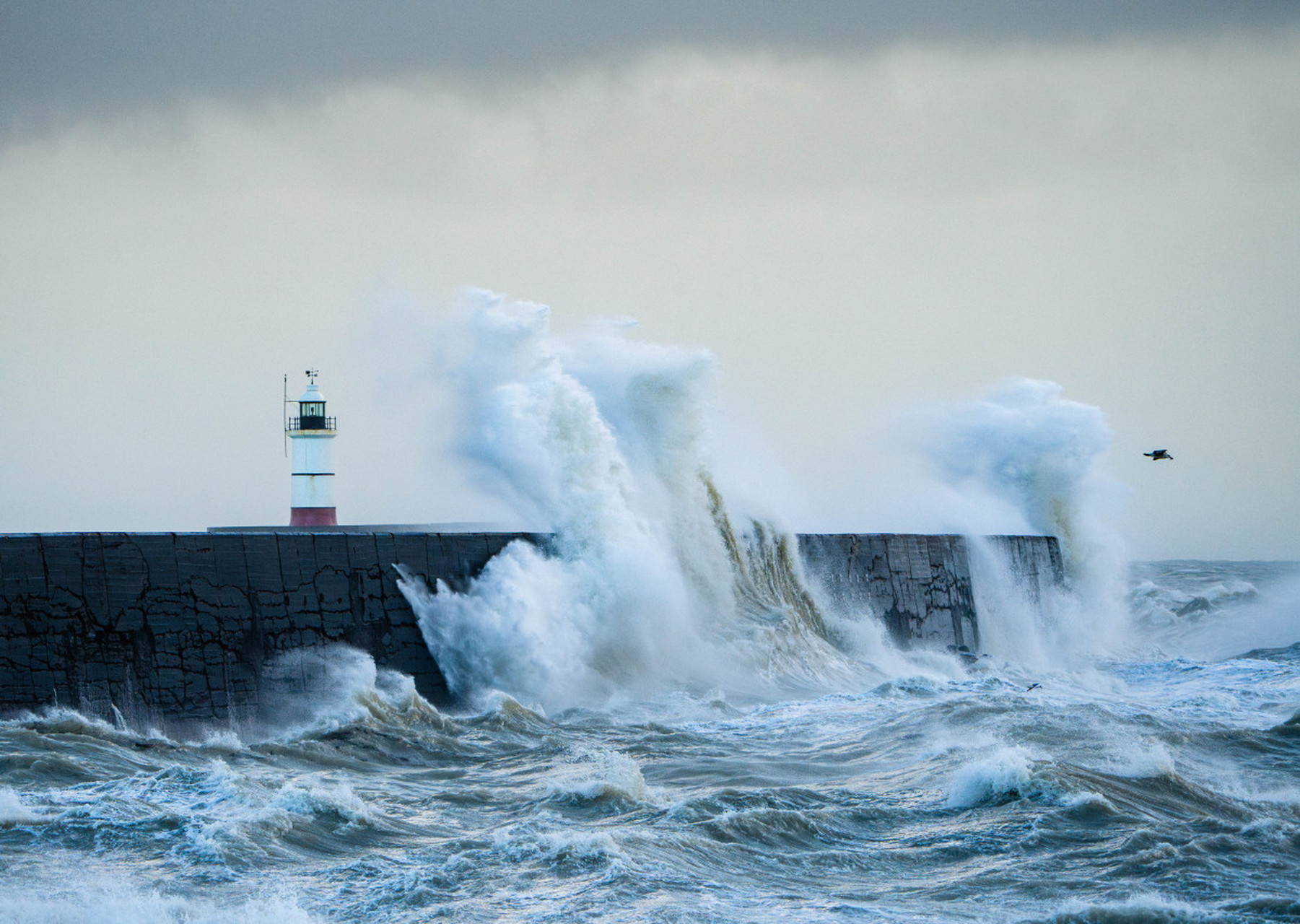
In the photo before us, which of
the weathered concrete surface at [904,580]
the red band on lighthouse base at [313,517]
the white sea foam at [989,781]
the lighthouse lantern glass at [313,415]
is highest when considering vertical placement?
the lighthouse lantern glass at [313,415]

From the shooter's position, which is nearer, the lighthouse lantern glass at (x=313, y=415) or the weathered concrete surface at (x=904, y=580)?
the weathered concrete surface at (x=904, y=580)

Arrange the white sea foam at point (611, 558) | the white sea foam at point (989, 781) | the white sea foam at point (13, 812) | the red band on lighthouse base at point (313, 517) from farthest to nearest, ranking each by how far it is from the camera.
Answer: the red band on lighthouse base at point (313, 517) → the white sea foam at point (611, 558) → the white sea foam at point (989, 781) → the white sea foam at point (13, 812)

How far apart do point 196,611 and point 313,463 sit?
35.6ft

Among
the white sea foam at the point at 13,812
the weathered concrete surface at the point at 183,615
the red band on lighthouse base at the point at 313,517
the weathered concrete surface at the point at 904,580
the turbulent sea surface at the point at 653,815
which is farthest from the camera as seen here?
the red band on lighthouse base at the point at 313,517

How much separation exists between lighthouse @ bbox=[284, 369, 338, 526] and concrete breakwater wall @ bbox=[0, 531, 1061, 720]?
909cm

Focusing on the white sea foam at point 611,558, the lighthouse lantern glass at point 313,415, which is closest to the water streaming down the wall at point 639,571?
the white sea foam at point 611,558

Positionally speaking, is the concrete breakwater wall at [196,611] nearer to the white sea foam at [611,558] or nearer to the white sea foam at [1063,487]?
the white sea foam at [611,558]

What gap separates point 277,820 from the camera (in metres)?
6.06

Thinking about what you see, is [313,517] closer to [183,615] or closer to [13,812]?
[183,615]

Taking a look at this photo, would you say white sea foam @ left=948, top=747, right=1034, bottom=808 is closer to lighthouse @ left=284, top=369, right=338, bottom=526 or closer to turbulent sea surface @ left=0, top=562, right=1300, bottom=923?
turbulent sea surface @ left=0, top=562, right=1300, bottom=923

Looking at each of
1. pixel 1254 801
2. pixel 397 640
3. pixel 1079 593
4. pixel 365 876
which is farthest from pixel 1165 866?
pixel 1079 593

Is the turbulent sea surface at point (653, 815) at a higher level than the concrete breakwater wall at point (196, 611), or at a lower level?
lower

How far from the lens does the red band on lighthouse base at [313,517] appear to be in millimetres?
19016

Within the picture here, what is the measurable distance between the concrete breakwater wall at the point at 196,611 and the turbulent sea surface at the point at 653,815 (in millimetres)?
263
